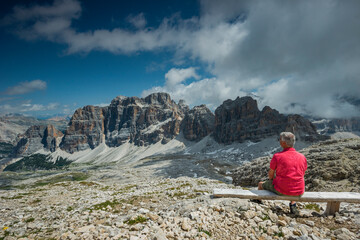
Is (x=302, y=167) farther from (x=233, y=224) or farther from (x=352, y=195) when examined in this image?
(x=233, y=224)

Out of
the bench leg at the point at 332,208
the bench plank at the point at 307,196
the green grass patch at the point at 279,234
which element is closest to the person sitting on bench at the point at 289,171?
the bench plank at the point at 307,196

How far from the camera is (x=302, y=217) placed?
9.09 metres

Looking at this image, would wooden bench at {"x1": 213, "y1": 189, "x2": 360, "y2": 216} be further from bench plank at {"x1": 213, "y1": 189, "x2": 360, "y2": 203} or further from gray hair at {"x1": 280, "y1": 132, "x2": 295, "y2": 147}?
gray hair at {"x1": 280, "y1": 132, "x2": 295, "y2": 147}

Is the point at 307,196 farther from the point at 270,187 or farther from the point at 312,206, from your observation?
the point at 312,206

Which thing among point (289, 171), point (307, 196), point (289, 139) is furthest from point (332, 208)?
point (289, 139)

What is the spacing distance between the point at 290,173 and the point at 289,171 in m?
0.10

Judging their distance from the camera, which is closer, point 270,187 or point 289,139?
point 289,139

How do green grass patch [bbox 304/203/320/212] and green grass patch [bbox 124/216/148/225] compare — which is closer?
green grass patch [bbox 124/216/148/225]

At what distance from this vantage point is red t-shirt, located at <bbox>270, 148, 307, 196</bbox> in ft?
28.2

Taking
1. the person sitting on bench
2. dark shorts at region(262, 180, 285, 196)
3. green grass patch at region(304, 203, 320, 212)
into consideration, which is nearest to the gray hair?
the person sitting on bench

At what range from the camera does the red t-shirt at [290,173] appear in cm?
861

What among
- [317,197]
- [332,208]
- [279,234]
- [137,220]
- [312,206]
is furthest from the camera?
[312,206]

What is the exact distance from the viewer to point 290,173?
8594 mm

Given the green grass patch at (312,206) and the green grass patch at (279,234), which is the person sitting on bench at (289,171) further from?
the green grass patch at (312,206)
